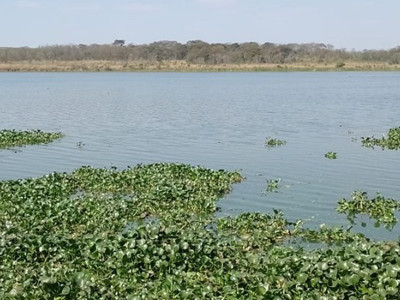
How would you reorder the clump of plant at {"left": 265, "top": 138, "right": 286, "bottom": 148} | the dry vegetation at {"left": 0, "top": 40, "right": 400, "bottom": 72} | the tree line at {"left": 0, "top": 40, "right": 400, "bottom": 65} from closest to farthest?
the clump of plant at {"left": 265, "top": 138, "right": 286, "bottom": 148}, the dry vegetation at {"left": 0, "top": 40, "right": 400, "bottom": 72}, the tree line at {"left": 0, "top": 40, "right": 400, "bottom": 65}

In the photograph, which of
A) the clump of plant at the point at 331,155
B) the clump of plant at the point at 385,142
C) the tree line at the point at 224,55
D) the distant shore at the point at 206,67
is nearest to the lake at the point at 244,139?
the clump of plant at the point at 331,155

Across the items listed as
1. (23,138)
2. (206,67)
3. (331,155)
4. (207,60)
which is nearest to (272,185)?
(331,155)

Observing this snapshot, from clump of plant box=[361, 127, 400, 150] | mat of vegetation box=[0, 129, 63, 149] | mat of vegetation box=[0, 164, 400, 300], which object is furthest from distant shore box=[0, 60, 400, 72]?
mat of vegetation box=[0, 164, 400, 300]

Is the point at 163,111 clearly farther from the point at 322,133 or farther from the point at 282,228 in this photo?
the point at 282,228

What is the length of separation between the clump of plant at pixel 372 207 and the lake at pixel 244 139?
1.31 feet

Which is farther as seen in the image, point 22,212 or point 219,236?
point 22,212

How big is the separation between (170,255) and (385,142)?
2288cm

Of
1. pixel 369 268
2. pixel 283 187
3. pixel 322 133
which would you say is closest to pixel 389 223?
pixel 283 187

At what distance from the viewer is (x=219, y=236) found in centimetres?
1527

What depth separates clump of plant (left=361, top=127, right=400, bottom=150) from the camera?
3140cm

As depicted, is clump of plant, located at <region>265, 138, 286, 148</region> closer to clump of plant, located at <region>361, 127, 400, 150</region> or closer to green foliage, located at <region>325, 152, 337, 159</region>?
green foliage, located at <region>325, 152, 337, 159</region>

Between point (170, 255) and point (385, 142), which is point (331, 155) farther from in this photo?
point (170, 255)

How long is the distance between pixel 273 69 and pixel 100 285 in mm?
131471

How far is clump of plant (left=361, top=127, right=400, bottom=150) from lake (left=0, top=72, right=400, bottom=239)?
65 centimetres
